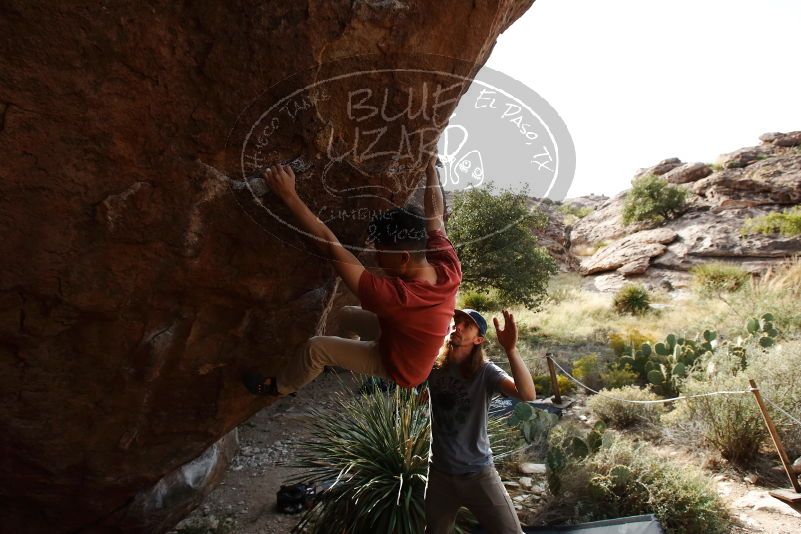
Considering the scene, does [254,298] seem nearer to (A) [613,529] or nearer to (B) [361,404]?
(B) [361,404]

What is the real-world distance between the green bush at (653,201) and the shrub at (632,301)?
8.11 meters

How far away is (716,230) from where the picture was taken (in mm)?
20703

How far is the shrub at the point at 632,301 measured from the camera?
1697cm

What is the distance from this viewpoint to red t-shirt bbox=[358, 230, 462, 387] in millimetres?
2875

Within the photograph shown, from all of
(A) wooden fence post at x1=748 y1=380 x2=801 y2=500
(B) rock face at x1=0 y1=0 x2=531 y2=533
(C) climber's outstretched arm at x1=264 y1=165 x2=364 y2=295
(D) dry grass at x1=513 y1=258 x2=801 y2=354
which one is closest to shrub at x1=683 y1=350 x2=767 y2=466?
(A) wooden fence post at x1=748 y1=380 x2=801 y2=500

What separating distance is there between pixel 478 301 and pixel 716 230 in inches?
397

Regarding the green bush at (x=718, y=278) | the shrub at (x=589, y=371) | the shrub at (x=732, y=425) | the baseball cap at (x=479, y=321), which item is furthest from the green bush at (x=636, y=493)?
the green bush at (x=718, y=278)

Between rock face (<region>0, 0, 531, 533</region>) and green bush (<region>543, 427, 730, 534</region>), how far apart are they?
3.43m

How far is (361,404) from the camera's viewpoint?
19.4 ft

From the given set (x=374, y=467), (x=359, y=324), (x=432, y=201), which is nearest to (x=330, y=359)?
(x=359, y=324)

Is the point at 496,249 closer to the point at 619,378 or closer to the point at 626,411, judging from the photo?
the point at 619,378

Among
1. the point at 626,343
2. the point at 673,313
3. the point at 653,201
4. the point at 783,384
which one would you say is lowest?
the point at 783,384

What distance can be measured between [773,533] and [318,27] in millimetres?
5700

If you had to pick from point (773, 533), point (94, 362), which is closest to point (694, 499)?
point (773, 533)
